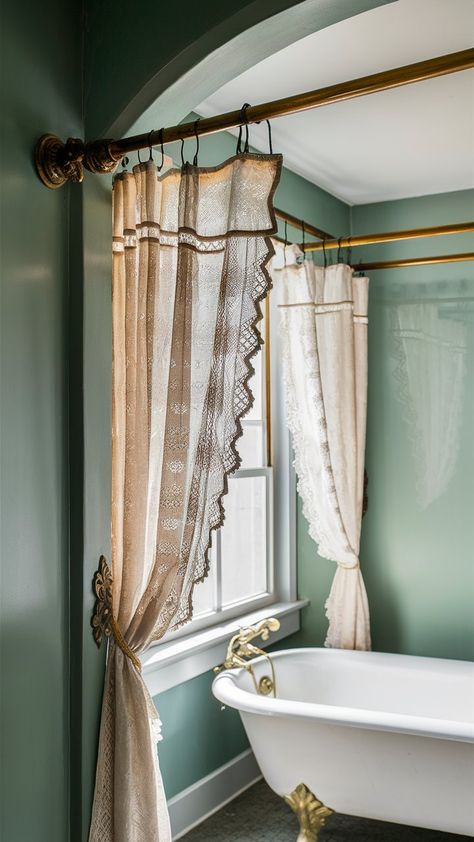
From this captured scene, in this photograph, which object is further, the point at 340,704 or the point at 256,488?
the point at 256,488

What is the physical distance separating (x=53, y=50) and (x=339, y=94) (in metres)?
0.75

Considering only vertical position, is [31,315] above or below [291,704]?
above

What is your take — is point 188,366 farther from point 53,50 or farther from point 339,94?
point 53,50

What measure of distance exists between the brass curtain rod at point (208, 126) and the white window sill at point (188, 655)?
161cm

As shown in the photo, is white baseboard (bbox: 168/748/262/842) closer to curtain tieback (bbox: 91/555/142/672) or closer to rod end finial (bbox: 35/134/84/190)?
curtain tieback (bbox: 91/555/142/672)

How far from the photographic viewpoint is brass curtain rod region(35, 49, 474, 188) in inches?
66.6

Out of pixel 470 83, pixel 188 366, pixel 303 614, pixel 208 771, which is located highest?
pixel 470 83

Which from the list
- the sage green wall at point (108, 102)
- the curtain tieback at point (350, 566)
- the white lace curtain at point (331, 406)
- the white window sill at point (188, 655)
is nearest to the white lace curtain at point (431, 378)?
the white lace curtain at point (331, 406)

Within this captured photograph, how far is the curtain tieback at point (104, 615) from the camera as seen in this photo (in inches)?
79.4

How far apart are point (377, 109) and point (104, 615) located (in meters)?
2.11

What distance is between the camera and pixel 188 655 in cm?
293

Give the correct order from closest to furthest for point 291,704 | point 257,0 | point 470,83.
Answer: point 257,0, point 291,704, point 470,83

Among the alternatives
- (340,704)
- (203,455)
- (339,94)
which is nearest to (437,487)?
(340,704)

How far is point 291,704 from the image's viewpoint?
2635 mm
